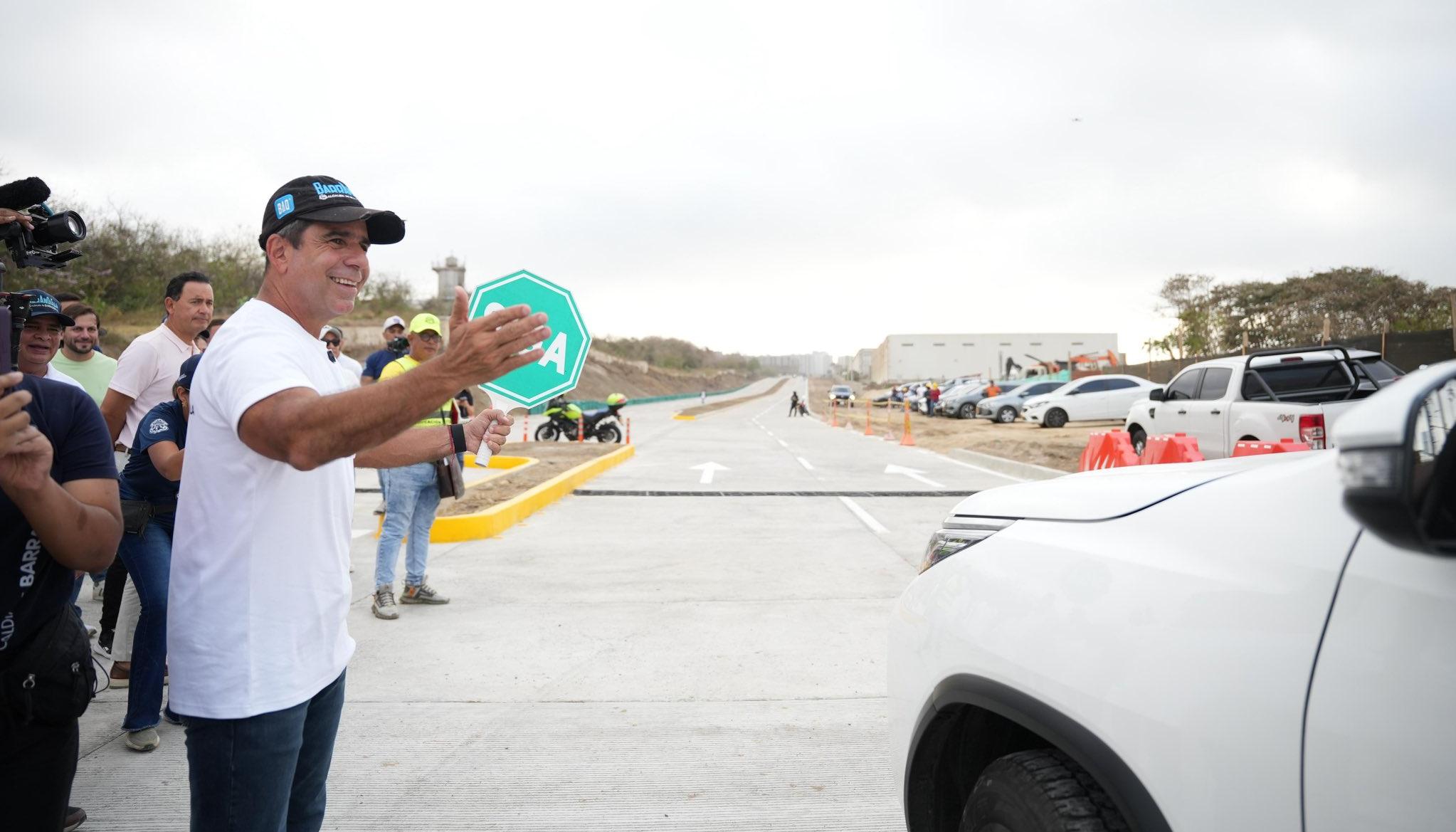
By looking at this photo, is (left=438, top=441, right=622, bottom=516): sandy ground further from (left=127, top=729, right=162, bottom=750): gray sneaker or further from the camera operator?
the camera operator

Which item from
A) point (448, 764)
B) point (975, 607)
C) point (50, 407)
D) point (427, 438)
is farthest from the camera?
point (448, 764)

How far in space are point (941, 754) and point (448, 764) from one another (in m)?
2.36

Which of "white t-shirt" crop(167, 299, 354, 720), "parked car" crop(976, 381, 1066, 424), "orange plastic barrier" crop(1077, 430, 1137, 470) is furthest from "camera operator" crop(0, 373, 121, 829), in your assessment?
"parked car" crop(976, 381, 1066, 424)

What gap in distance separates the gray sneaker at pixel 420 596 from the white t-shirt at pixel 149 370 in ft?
7.17

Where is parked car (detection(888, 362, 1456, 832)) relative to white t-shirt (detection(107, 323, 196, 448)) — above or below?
below

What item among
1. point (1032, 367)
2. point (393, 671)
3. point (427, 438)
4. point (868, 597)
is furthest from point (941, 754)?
point (1032, 367)

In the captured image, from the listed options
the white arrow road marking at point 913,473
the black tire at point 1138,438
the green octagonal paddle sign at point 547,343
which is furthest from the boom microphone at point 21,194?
the black tire at point 1138,438

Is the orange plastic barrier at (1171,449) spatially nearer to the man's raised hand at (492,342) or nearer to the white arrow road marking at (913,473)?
the white arrow road marking at (913,473)

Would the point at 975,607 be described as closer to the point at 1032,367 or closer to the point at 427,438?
the point at 427,438

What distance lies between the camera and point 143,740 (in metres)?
3.80

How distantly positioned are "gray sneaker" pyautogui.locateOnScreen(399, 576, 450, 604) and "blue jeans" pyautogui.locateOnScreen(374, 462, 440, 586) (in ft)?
0.22

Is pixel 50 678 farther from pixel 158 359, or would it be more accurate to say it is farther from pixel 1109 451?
pixel 1109 451

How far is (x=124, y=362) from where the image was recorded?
464 cm

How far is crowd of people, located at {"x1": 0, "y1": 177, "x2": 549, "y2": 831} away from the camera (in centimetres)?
183
